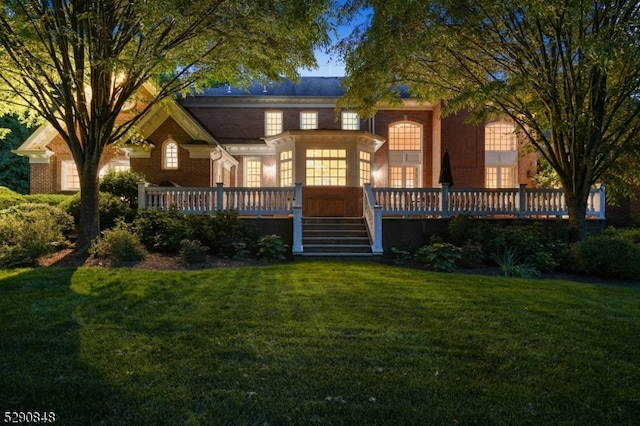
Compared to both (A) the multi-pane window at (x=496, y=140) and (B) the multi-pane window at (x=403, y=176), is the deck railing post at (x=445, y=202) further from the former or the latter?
(A) the multi-pane window at (x=496, y=140)

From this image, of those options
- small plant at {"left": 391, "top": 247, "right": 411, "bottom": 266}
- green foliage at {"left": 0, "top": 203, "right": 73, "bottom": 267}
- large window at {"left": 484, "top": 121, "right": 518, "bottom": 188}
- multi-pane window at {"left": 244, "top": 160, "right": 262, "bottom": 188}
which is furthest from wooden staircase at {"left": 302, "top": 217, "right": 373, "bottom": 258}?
large window at {"left": 484, "top": 121, "right": 518, "bottom": 188}

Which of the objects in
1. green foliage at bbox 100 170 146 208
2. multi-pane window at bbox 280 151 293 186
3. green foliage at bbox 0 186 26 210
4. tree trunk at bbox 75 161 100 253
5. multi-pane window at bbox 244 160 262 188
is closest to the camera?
tree trunk at bbox 75 161 100 253

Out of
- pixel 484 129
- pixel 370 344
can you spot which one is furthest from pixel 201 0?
pixel 484 129

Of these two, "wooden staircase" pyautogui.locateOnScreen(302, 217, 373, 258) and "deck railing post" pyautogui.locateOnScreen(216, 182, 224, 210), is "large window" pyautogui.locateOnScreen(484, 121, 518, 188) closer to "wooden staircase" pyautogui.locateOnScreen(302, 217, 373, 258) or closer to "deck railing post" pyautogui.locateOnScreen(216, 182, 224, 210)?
"wooden staircase" pyautogui.locateOnScreen(302, 217, 373, 258)

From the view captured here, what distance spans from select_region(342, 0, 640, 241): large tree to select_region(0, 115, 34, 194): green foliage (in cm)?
3083

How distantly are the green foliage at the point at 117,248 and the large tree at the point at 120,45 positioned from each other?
0.68 m

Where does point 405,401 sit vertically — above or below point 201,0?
below

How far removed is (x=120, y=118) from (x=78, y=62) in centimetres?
922

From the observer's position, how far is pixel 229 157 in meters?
19.0

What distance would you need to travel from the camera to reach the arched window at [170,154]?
54.3ft

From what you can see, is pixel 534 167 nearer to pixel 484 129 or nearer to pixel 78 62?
pixel 484 129

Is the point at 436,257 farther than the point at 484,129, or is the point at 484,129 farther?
the point at 484,129

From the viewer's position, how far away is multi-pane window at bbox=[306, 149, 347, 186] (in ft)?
53.2

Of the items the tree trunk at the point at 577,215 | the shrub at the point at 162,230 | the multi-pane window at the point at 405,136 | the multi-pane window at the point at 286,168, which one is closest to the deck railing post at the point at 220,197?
the shrub at the point at 162,230
